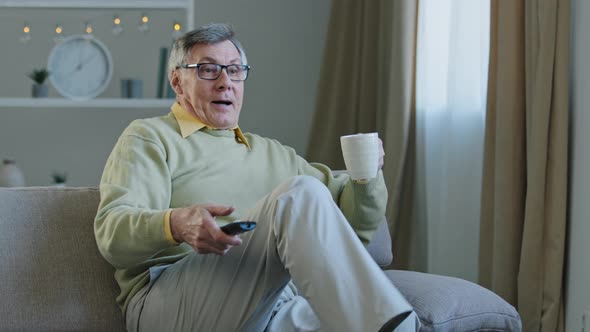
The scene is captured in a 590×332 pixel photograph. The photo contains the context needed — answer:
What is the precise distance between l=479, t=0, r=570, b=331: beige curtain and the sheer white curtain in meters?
0.31

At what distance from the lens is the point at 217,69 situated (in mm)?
2299

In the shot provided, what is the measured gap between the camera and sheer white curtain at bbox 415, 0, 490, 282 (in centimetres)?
329

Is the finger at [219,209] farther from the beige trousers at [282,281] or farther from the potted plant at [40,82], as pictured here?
the potted plant at [40,82]

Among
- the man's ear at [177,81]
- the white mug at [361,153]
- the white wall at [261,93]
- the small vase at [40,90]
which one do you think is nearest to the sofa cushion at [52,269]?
the man's ear at [177,81]

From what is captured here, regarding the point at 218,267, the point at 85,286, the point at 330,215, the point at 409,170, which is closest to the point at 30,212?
the point at 85,286

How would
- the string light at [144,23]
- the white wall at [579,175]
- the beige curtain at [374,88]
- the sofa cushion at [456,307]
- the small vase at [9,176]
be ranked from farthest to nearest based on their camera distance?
the string light at [144,23] < the small vase at [9,176] < the beige curtain at [374,88] < the white wall at [579,175] < the sofa cushion at [456,307]

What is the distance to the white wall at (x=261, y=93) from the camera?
182 inches

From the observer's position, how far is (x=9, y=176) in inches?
155

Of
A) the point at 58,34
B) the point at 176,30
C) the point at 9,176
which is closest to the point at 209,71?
the point at 9,176

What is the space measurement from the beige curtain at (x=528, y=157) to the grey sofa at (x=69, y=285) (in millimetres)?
671

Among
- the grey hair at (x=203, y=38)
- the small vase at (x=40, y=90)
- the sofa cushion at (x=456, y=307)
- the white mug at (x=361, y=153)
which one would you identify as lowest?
the sofa cushion at (x=456, y=307)

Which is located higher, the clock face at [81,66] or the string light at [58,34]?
the string light at [58,34]

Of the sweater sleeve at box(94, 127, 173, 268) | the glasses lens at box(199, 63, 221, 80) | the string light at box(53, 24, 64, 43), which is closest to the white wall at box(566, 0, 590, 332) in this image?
the glasses lens at box(199, 63, 221, 80)

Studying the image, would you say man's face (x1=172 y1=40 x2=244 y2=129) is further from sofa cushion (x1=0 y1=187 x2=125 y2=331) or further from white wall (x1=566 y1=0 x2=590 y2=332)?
white wall (x1=566 y1=0 x2=590 y2=332)
